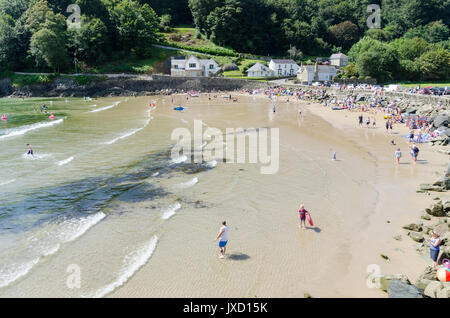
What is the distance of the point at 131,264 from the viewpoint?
12.2 meters

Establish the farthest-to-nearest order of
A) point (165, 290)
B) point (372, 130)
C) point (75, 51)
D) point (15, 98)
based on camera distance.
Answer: point (75, 51), point (15, 98), point (372, 130), point (165, 290)

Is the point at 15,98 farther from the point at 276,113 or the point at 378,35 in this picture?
the point at 378,35

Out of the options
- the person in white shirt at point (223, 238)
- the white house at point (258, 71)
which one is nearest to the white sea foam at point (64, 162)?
the person in white shirt at point (223, 238)

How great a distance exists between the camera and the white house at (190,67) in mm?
80812

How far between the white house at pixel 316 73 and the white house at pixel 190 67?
68.0ft

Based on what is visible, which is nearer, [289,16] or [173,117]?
[173,117]

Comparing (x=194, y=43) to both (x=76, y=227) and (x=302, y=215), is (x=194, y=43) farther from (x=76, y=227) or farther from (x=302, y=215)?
(x=302, y=215)

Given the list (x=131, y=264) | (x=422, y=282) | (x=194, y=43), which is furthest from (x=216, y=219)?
(x=194, y=43)

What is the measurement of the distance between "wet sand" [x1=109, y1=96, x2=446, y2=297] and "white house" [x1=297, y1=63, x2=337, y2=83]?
52327mm

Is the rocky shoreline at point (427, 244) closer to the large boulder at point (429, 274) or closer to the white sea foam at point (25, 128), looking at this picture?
the large boulder at point (429, 274)

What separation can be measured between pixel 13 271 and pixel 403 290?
12226mm

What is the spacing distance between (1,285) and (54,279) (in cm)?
Result: 156

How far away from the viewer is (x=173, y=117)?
4559 cm
